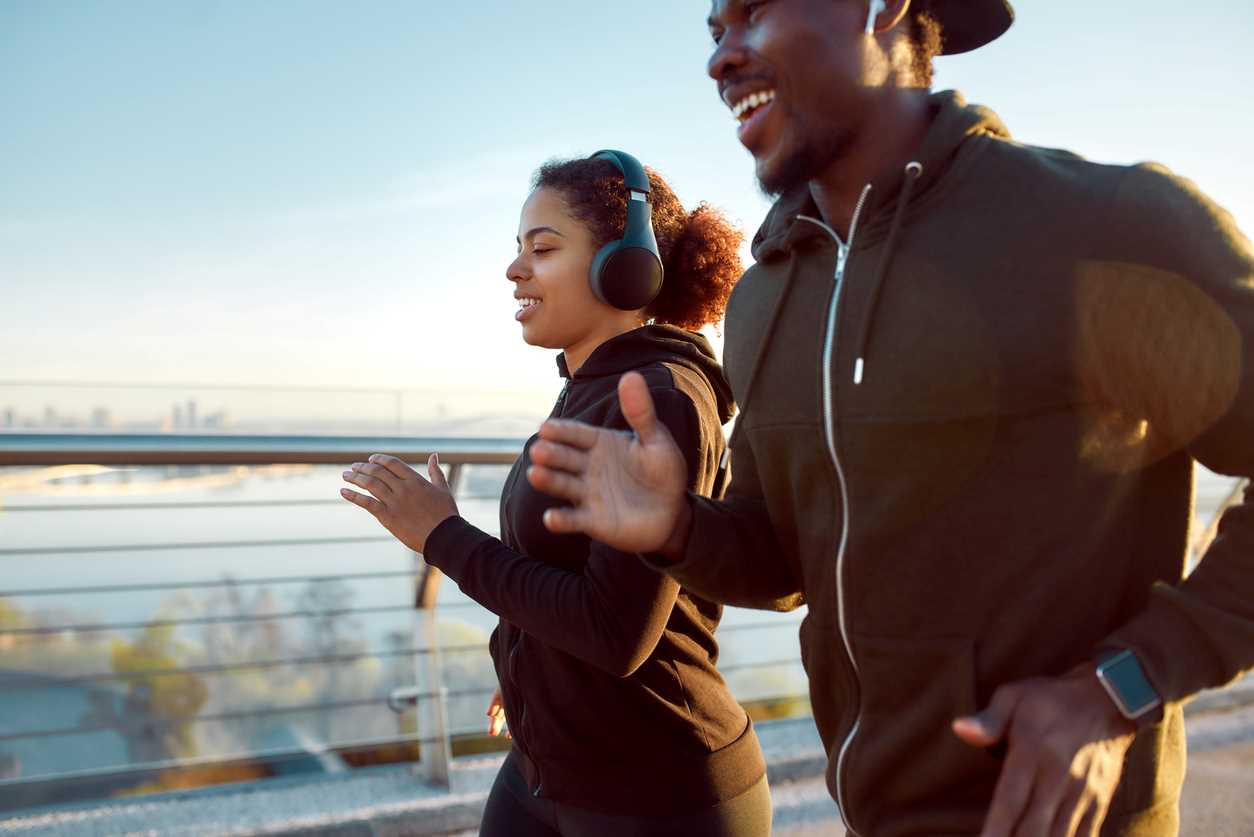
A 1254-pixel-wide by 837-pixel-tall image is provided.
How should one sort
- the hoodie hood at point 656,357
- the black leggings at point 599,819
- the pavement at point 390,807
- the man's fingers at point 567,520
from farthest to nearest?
the pavement at point 390,807 < the hoodie hood at point 656,357 < the black leggings at point 599,819 < the man's fingers at point 567,520

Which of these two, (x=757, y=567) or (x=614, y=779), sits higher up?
(x=757, y=567)

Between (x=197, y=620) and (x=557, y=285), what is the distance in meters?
1.81

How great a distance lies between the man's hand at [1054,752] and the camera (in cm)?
98

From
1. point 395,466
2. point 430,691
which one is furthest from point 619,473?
point 430,691

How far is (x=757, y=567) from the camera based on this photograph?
1399 millimetres

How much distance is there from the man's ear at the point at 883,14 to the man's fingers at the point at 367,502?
1182 millimetres

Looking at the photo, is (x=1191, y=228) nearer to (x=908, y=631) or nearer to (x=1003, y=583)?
(x=1003, y=583)

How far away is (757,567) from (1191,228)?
70 centimetres

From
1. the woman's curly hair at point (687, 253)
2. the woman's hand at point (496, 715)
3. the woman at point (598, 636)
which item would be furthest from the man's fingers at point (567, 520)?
the woman's hand at point (496, 715)

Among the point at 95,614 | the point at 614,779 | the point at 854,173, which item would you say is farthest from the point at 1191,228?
the point at 95,614

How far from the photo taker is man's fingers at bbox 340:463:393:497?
1832mm

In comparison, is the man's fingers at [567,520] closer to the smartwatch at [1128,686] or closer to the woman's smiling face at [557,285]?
the smartwatch at [1128,686]

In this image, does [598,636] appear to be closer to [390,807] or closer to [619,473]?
[619,473]

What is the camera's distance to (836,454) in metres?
1.23
